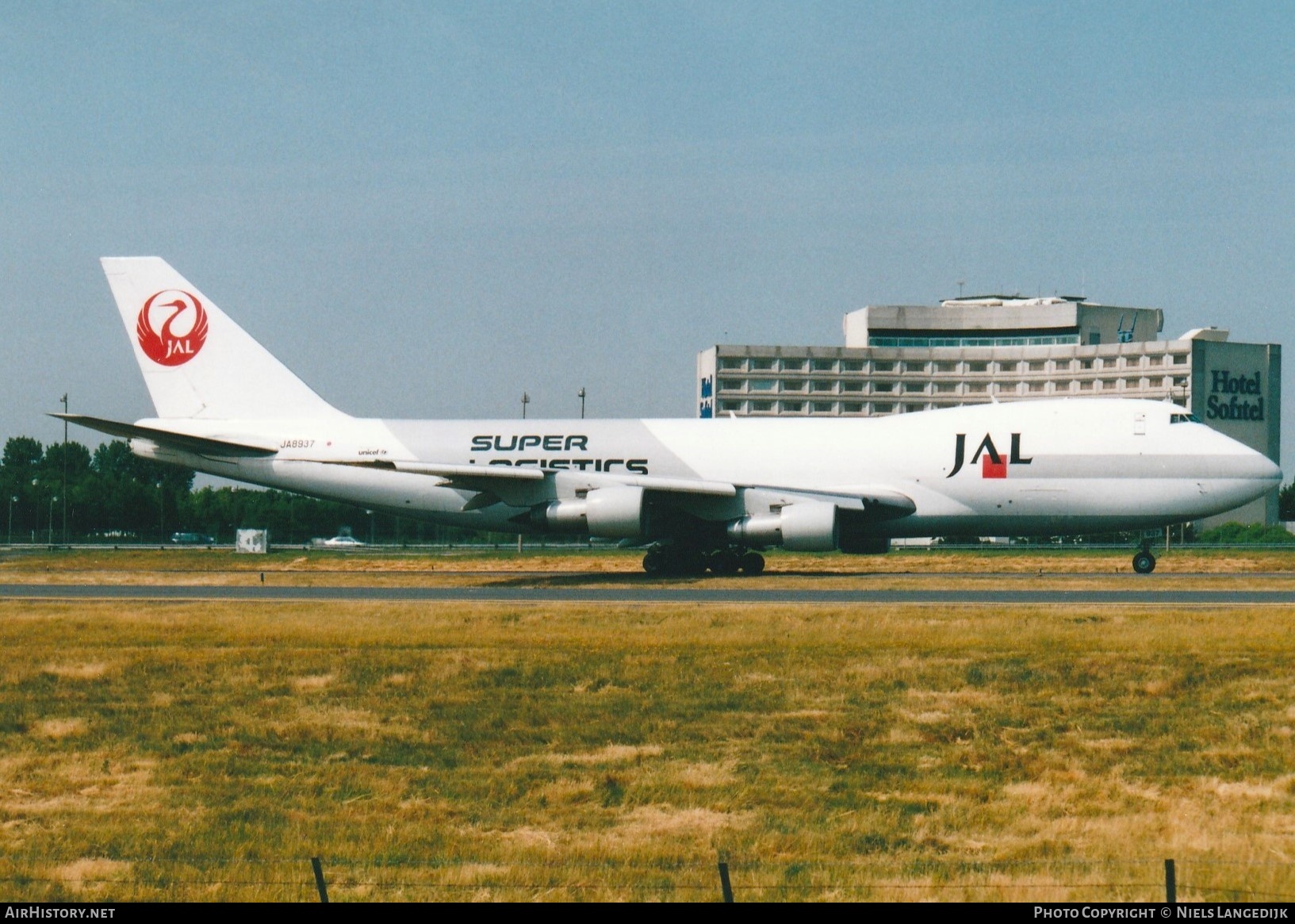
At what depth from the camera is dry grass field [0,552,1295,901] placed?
1116cm

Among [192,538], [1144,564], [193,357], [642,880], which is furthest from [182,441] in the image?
[192,538]

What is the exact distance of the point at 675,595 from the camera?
33875 mm

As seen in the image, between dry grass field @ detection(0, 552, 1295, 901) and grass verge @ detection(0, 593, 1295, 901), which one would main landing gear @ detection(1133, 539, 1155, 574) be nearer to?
dry grass field @ detection(0, 552, 1295, 901)

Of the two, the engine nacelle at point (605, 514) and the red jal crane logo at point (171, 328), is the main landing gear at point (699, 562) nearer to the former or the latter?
the engine nacelle at point (605, 514)

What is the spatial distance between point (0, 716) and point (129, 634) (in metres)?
7.46

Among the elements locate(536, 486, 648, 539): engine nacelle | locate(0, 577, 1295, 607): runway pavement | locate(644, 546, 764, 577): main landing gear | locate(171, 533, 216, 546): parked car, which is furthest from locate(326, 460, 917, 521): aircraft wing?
locate(171, 533, 216, 546): parked car

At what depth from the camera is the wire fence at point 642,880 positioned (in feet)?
Result: 33.4

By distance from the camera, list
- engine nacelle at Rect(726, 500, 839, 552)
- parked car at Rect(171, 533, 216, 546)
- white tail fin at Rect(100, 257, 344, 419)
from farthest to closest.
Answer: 1. parked car at Rect(171, 533, 216, 546)
2. white tail fin at Rect(100, 257, 344, 419)
3. engine nacelle at Rect(726, 500, 839, 552)

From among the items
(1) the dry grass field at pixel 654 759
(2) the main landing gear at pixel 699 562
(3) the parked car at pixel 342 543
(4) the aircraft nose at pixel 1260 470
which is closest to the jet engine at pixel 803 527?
(2) the main landing gear at pixel 699 562

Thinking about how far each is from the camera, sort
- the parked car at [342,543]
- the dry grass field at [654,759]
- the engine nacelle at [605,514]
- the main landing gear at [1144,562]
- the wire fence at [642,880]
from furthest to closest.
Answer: the parked car at [342,543]
the main landing gear at [1144,562]
the engine nacelle at [605,514]
the dry grass field at [654,759]
the wire fence at [642,880]

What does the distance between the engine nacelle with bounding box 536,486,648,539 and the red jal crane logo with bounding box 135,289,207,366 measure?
15.0 metres

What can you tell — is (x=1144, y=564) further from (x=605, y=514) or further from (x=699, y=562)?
(x=605, y=514)

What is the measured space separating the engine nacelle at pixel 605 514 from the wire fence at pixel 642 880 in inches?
1094

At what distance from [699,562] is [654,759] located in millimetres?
27757
